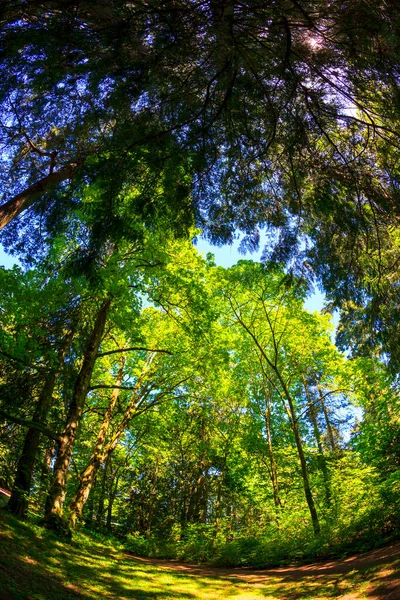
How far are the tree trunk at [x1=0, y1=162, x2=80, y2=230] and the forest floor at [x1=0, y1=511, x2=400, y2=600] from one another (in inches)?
160

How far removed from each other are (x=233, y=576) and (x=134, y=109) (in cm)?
973

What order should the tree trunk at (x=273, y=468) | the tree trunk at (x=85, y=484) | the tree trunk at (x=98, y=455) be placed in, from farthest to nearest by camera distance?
the tree trunk at (x=273, y=468) → the tree trunk at (x=98, y=455) → the tree trunk at (x=85, y=484)

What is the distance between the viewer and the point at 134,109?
12.5 feet

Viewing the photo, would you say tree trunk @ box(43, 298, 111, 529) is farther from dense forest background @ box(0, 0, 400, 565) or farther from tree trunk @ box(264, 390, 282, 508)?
tree trunk @ box(264, 390, 282, 508)

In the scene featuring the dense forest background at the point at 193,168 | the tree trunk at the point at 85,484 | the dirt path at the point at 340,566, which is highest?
the dense forest background at the point at 193,168

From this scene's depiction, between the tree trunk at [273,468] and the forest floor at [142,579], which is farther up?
the tree trunk at [273,468]

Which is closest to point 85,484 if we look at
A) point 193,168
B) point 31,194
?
point 31,194

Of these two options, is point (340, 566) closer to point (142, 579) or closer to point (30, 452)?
point (142, 579)

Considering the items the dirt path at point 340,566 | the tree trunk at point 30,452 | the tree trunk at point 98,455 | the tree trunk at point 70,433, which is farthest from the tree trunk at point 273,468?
the tree trunk at point 30,452

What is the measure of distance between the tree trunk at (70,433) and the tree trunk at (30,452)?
50cm

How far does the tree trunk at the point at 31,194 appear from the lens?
4.46 m

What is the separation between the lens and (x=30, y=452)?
7473mm

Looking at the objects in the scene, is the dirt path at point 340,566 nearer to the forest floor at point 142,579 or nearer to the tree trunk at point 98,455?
the forest floor at point 142,579

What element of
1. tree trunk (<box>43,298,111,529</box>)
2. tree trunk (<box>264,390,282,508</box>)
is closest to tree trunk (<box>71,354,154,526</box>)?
tree trunk (<box>43,298,111,529</box>)
